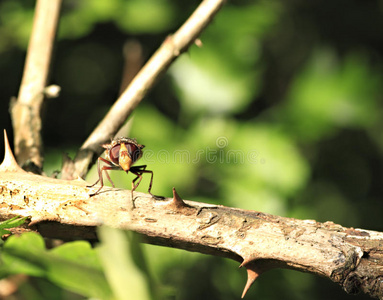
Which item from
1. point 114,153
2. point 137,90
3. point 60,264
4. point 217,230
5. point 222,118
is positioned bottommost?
point 60,264

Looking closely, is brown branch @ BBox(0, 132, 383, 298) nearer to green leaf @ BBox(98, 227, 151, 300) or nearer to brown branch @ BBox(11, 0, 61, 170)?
brown branch @ BBox(11, 0, 61, 170)

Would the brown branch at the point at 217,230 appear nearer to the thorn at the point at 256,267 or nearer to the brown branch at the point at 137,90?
the thorn at the point at 256,267

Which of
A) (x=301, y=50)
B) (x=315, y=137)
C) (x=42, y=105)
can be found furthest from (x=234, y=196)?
(x=301, y=50)

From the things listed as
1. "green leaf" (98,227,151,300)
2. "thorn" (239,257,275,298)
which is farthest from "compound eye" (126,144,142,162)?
"green leaf" (98,227,151,300)

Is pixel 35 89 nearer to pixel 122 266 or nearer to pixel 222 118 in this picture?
pixel 222 118

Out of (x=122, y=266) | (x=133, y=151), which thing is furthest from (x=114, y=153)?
(x=122, y=266)

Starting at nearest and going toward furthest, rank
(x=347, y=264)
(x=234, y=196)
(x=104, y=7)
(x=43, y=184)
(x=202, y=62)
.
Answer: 1. (x=347, y=264)
2. (x=43, y=184)
3. (x=234, y=196)
4. (x=202, y=62)
5. (x=104, y=7)

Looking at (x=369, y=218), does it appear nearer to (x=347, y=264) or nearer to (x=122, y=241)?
(x=347, y=264)
